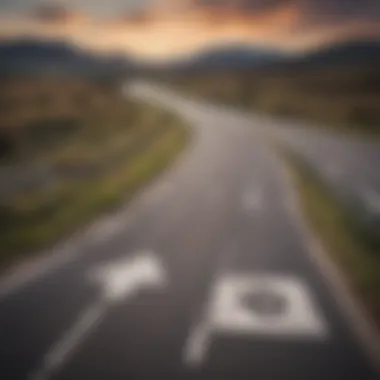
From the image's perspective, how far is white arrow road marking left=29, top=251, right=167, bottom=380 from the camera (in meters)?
5.02

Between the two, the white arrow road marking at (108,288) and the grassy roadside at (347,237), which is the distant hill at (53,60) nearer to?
the white arrow road marking at (108,288)

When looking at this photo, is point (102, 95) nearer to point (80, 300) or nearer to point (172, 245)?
point (172, 245)

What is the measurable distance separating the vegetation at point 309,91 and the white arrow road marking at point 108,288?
2.49m

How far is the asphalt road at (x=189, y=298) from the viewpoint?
16.1 feet

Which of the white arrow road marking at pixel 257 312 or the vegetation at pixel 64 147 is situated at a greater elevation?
the vegetation at pixel 64 147

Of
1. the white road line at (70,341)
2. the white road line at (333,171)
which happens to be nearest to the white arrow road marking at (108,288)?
the white road line at (70,341)

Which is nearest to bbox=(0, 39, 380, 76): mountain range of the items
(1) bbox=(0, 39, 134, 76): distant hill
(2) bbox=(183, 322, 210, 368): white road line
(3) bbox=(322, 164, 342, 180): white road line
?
(1) bbox=(0, 39, 134, 76): distant hill

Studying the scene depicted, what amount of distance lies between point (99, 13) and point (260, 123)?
3.35 metres

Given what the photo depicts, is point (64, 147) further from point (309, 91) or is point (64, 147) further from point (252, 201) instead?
point (309, 91)

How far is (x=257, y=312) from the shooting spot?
5539 millimetres

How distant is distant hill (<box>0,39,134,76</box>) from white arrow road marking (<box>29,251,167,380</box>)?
101 inches

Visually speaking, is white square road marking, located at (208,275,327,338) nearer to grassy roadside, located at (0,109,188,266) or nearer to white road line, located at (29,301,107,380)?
white road line, located at (29,301,107,380)

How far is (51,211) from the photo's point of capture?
7969mm

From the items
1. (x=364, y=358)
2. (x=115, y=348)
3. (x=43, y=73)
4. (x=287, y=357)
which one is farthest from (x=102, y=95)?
(x=364, y=358)
